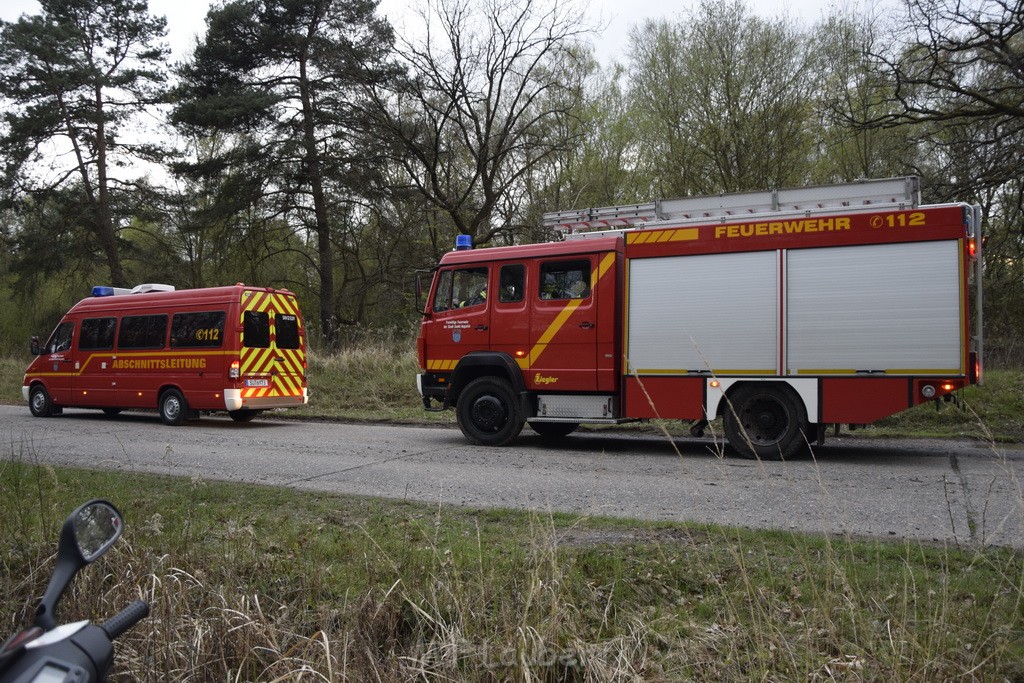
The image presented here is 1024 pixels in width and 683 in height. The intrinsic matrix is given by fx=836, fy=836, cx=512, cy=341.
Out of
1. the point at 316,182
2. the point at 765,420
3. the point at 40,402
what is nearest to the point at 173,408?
the point at 40,402

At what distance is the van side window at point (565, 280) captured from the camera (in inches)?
449

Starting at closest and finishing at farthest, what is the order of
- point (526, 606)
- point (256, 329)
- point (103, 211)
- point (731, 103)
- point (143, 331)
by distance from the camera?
1. point (526, 606)
2. point (256, 329)
3. point (143, 331)
4. point (731, 103)
5. point (103, 211)

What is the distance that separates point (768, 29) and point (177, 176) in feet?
61.4

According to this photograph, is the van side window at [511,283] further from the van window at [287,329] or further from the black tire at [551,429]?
the van window at [287,329]

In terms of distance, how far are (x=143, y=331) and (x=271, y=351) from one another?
282 cm

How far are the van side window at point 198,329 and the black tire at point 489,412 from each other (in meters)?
6.05

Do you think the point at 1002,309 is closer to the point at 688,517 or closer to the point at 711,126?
the point at 711,126

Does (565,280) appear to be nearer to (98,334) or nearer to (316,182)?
(98,334)

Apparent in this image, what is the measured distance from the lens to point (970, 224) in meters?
9.53

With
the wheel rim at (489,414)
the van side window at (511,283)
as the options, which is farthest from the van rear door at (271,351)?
the van side window at (511,283)

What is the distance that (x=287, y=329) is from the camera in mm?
16766

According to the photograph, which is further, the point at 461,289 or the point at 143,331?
the point at 143,331

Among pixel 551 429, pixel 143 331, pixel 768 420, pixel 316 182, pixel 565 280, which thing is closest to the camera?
pixel 768 420

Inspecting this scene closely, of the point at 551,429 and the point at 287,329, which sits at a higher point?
the point at 287,329
